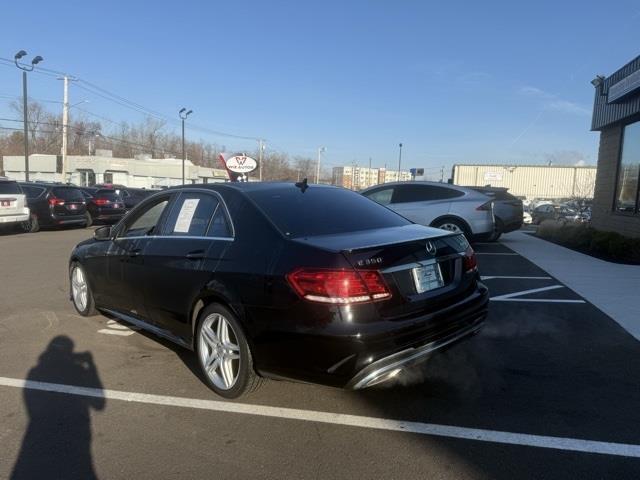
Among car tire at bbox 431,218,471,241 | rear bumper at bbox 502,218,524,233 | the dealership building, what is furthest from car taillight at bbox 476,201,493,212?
the dealership building

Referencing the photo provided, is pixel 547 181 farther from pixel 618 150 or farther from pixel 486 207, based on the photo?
pixel 486 207

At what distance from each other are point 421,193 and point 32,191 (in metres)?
13.4

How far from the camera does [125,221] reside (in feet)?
17.0

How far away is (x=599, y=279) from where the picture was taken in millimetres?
8133

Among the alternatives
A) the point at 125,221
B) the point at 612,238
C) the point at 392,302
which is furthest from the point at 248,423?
the point at 612,238

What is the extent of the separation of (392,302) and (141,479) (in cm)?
175

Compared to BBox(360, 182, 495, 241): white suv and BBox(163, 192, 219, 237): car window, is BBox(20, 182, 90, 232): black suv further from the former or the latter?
BBox(163, 192, 219, 237): car window

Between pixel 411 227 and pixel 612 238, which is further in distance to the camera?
pixel 612 238

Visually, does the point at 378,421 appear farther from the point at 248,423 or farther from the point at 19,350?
the point at 19,350

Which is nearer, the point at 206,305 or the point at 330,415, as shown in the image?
the point at 330,415

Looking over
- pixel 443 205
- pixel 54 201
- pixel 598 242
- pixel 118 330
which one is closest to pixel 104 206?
pixel 54 201

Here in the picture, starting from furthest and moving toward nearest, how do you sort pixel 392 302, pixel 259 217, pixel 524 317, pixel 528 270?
pixel 528 270
pixel 524 317
pixel 259 217
pixel 392 302

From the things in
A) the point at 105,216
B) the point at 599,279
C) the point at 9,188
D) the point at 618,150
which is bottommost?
the point at 105,216

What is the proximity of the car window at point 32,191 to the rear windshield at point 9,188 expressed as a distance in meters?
1.46
